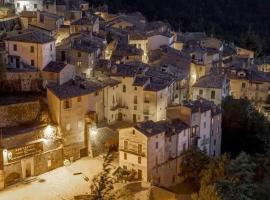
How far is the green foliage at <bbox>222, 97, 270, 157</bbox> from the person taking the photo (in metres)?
43.2

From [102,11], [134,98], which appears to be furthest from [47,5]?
[134,98]

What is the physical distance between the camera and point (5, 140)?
3045 cm

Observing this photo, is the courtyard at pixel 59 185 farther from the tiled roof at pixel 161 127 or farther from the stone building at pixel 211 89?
the stone building at pixel 211 89

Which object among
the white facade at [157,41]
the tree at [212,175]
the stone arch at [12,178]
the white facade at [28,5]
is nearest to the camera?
the tree at [212,175]

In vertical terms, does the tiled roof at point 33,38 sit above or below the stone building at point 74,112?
above

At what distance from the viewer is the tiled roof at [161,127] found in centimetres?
3262

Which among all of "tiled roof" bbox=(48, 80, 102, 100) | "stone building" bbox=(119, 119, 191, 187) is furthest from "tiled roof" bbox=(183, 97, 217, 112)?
"tiled roof" bbox=(48, 80, 102, 100)

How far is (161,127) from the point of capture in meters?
33.7

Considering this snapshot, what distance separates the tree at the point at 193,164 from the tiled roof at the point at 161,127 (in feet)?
5.23

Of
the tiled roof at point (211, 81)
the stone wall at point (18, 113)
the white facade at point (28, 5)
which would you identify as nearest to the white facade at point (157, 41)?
the tiled roof at point (211, 81)

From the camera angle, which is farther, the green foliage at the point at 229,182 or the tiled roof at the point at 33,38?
the tiled roof at the point at 33,38

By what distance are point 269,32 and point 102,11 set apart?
116ft

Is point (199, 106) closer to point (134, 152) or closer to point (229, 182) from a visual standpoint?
point (134, 152)

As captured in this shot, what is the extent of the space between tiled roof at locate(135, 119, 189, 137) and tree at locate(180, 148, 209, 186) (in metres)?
1.60
